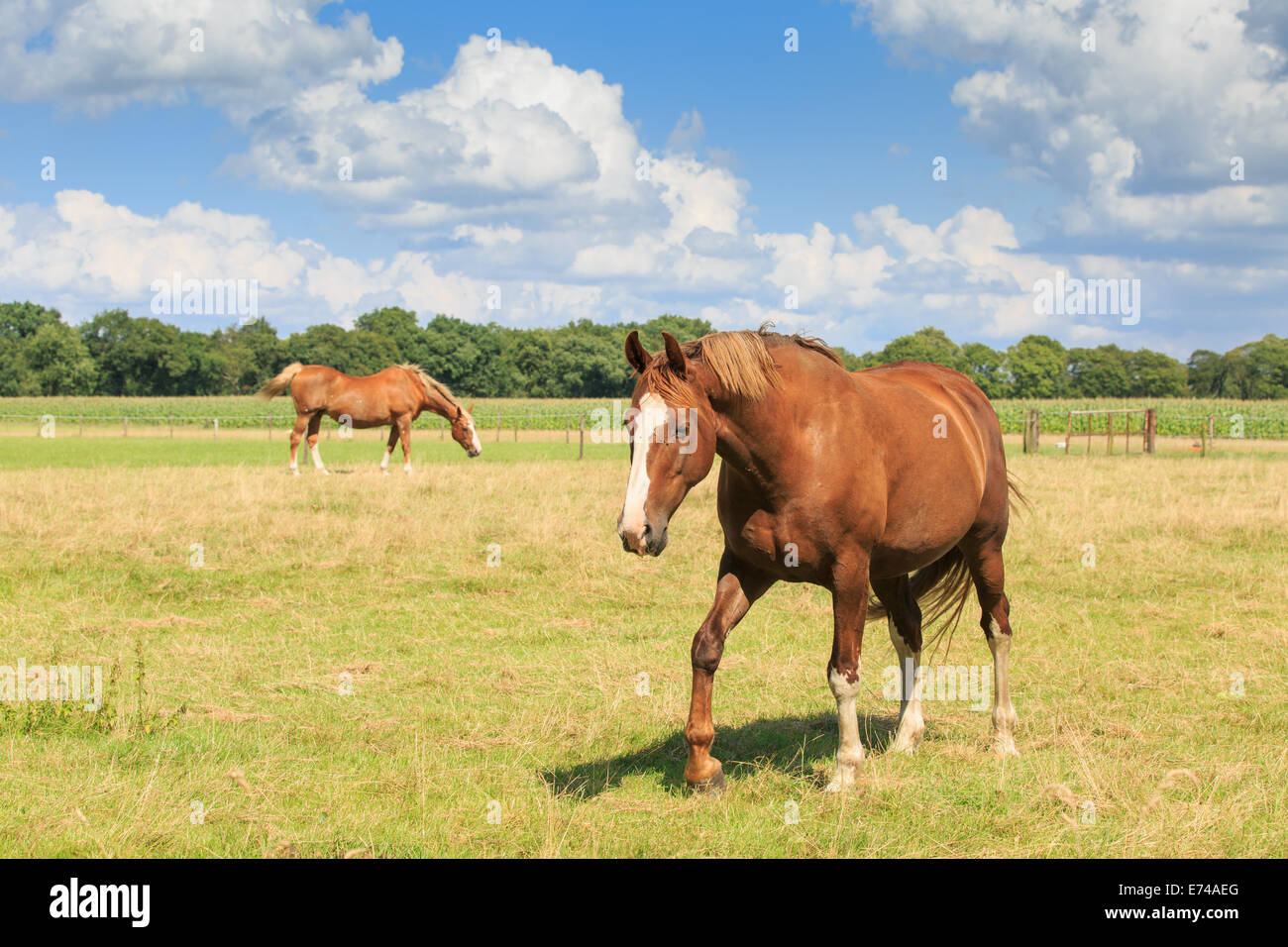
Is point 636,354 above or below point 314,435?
above

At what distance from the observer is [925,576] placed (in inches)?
256

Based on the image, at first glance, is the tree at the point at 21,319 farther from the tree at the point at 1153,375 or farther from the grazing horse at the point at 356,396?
the tree at the point at 1153,375

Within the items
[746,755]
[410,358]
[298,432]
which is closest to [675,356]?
[746,755]

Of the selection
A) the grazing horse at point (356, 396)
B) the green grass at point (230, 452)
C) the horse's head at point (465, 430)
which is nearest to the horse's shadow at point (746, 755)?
the grazing horse at point (356, 396)

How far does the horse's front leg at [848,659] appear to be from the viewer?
4.80 meters

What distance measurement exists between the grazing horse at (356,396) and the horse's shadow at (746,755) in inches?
635

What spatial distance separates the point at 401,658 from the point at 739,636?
2.96 metres

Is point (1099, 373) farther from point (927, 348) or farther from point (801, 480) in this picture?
point (801, 480)

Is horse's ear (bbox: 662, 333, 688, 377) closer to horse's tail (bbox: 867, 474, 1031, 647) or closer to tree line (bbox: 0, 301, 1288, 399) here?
horse's tail (bbox: 867, 474, 1031, 647)

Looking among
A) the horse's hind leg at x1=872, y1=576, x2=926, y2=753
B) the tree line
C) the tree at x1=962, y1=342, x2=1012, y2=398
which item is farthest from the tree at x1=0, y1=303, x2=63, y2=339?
the horse's hind leg at x1=872, y1=576, x2=926, y2=753

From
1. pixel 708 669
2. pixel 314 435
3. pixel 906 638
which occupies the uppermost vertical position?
pixel 314 435

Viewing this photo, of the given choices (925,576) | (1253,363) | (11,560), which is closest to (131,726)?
(925,576)

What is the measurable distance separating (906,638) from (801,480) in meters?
2.00

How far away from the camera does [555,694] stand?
655 centimetres
